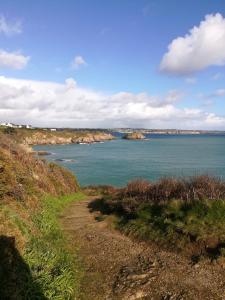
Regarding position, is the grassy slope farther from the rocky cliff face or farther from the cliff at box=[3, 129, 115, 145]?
the rocky cliff face

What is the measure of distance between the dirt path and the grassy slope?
2.10ft

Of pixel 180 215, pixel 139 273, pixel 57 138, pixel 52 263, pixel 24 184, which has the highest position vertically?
pixel 24 184

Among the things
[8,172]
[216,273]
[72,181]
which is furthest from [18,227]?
[72,181]

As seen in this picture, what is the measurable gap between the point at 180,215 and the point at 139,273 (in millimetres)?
3888

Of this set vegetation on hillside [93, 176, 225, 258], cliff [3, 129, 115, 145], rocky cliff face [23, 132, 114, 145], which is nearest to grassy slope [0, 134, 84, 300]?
vegetation on hillside [93, 176, 225, 258]

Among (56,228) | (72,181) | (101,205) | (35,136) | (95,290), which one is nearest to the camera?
(95,290)

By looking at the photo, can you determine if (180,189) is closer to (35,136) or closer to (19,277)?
(19,277)

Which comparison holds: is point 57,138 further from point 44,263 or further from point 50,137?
point 44,263

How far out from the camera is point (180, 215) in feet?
43.5

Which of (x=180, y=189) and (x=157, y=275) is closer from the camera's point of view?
(x=157, y=275)

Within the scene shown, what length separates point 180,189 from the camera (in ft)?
53.4

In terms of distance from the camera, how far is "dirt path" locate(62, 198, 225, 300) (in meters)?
8.95

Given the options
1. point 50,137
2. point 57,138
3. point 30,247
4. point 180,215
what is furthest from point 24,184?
point 57,138

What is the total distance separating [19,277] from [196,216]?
725 centimetres
